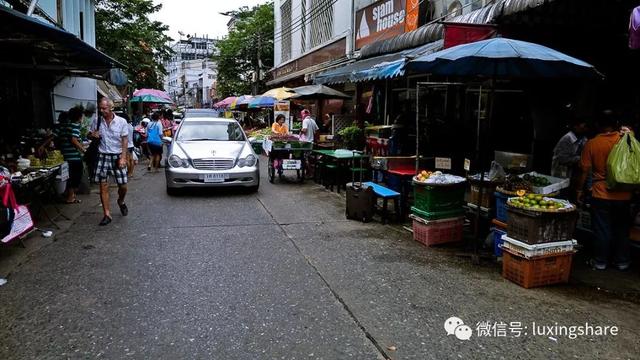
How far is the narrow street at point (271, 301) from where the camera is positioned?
3.57 meters

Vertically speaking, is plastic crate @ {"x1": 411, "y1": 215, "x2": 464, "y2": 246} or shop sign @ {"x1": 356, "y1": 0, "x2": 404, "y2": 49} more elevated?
shop sign @ {"x1": 356, "y1": 0, "x2": 404, "y2": 49}

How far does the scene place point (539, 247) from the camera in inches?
188

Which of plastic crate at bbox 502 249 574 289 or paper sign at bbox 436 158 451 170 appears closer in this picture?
plastic crate at bbox 502 249 574 289

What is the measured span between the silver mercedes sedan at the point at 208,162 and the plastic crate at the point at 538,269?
6.11 meters

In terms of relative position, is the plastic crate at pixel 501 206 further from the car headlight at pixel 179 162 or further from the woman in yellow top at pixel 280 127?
the woman in yellow top at pixel 280 127

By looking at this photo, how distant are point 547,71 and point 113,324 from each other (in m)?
5.08

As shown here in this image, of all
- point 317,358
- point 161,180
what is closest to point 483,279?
point 317,358

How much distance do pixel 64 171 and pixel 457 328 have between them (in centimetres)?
744

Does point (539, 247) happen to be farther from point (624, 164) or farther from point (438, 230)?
point (438, 230)

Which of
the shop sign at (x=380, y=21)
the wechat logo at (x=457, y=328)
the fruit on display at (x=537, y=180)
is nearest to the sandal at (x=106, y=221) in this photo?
the wechat logo at (x=457, y=328)

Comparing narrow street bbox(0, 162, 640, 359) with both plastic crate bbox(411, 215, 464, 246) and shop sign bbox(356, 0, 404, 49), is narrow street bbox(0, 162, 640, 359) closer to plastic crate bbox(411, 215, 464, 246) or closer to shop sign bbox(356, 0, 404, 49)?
plastic crate bbox(411, 215, 464, 246)

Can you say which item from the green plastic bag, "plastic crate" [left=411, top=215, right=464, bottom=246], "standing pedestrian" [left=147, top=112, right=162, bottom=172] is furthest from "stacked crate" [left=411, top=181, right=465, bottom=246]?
"standing pedestrian" [left=147, top=112, right=162, bottom=172]

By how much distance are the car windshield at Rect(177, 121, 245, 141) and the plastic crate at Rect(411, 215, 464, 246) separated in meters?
5.77

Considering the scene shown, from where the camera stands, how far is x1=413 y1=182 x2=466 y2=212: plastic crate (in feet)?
20.5
